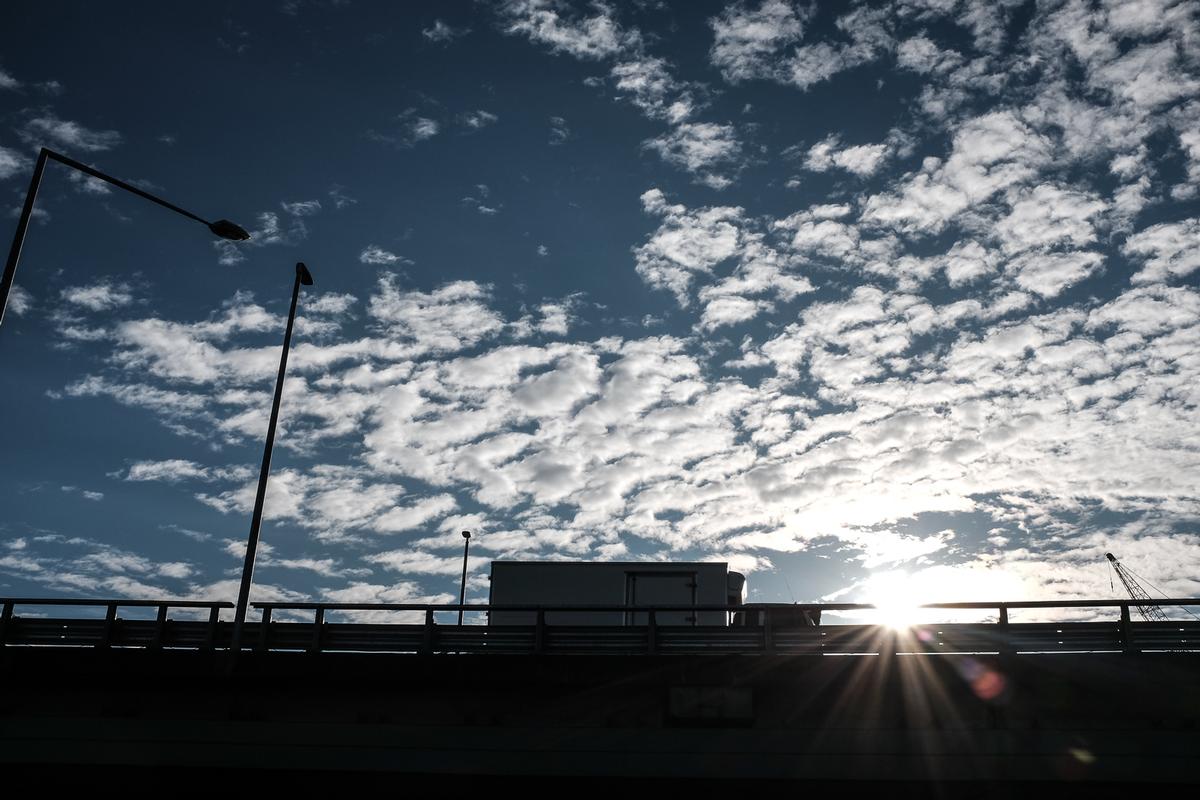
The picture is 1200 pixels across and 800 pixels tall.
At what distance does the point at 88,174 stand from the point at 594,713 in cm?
1456

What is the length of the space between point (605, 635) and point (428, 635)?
3848 millimetres

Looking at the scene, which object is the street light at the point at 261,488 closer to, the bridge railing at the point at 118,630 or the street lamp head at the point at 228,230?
the bridge railing at the point at 118,630

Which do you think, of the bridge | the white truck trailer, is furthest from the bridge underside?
the white truck trailer

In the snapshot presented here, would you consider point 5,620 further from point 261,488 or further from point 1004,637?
point 1004,637

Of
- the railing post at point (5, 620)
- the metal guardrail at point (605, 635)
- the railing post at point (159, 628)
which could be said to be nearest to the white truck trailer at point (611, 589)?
the metal guardrail at point (605, 635)

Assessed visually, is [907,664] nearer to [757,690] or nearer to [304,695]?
[757,690]

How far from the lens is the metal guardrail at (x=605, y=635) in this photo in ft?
64.5

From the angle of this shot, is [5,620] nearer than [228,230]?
No

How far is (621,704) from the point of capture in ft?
65.4

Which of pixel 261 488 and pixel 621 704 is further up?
pixel 261 488

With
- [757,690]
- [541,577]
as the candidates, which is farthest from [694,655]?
[541,577]

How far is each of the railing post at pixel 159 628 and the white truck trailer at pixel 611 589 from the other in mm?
9020

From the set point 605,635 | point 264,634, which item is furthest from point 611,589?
point 264,634

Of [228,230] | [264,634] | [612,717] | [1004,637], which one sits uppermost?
[228,230]
